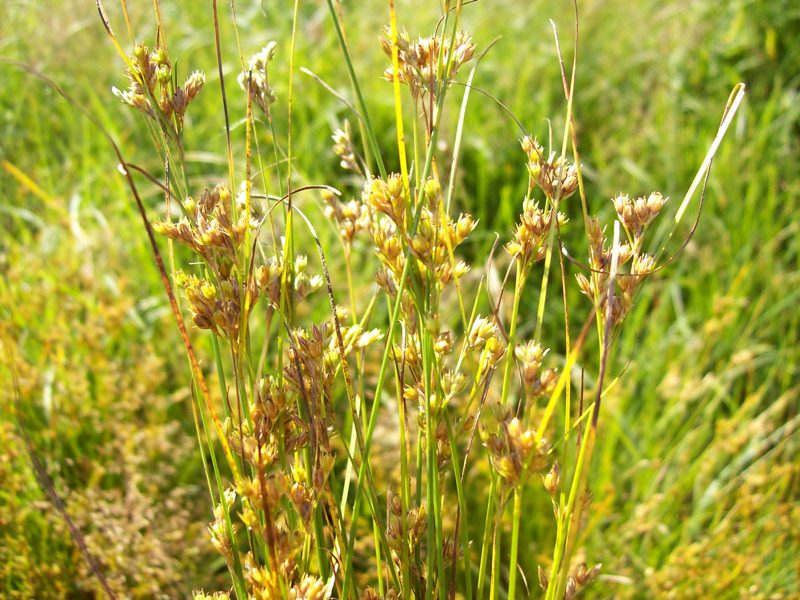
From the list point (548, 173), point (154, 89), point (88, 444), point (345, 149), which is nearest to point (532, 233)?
point (548, 173)

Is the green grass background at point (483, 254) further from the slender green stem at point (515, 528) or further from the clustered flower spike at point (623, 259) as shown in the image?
the slender green stem at point (515, 528)

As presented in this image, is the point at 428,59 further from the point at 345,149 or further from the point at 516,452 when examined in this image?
the point at 516,452

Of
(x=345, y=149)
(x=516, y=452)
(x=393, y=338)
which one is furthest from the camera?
(x=345, y=149)

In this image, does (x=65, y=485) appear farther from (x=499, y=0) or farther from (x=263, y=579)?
(x=499, y=0)

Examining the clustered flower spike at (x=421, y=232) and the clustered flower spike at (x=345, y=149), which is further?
the clustered flower spike at (x=345, y=149)

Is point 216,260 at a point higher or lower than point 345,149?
lower


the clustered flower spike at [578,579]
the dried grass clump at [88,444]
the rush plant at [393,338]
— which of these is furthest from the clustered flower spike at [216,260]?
the dried grass clump at [88,444]
